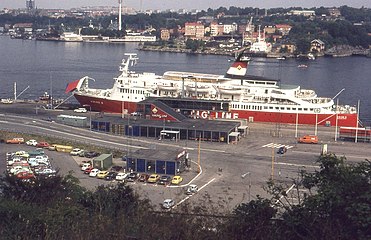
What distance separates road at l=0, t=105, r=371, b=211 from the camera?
4.73 m

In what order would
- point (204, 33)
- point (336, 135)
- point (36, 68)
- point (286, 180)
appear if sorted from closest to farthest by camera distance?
point (286, 180) → point (336, 135) → point (36, 68) → point (204, 33)

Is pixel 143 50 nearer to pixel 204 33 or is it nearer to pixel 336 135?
pixel 204 33

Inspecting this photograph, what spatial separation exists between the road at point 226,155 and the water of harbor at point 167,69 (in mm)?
2409

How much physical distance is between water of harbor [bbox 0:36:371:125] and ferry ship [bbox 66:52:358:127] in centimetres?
113

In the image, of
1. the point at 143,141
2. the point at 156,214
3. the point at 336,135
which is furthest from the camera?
the point at 336,135

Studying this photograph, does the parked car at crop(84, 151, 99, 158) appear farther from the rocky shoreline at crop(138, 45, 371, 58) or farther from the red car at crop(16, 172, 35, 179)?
the rocky shoreline at crop(138, 45, 371, 58)

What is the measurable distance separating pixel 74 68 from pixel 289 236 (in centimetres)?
1418

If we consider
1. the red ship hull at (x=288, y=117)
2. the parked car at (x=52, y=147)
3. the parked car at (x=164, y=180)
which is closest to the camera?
the parked car at (x=164, y=180)

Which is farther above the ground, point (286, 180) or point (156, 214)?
point (156, 214)

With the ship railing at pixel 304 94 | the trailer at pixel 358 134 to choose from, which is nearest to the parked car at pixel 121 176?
the trailer at pixel 358 134

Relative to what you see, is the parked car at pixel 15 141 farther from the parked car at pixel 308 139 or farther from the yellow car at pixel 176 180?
the parked car at pixel 308 139

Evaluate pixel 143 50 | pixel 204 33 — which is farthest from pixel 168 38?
pixel 143 50

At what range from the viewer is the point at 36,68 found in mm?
15711

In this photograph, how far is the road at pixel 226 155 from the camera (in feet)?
15.5
